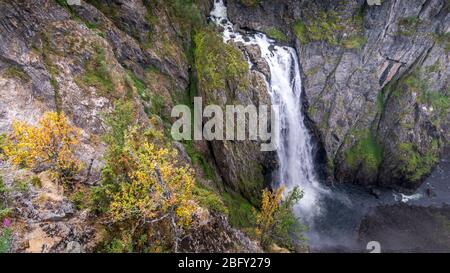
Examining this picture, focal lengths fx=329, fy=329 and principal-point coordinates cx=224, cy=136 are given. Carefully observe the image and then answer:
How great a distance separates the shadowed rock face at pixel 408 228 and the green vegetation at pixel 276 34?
71.9 feet

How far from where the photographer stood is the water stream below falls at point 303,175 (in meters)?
34.1

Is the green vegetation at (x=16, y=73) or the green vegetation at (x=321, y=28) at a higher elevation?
the green vegetation at (x=321, y=28)

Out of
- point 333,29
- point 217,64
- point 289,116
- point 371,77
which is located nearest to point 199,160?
point 217,64

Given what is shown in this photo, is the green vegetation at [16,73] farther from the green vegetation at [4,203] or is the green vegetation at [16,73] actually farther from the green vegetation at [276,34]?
the green vegetation at [276,34]

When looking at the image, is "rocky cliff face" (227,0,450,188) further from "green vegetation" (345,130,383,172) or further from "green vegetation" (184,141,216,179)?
"green vegetation" (184,141,216,179)

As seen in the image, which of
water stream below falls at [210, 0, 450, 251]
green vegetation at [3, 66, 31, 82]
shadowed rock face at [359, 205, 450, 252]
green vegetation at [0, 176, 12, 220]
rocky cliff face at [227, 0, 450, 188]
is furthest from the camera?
rocky cliff face at [227, 0, 450, 188]

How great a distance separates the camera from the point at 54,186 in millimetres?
14516

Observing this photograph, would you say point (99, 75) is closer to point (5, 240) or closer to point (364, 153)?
point (5, 240)

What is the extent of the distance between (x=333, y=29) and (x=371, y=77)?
749 cm

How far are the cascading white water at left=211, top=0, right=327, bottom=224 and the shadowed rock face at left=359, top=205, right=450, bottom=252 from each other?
231 inches

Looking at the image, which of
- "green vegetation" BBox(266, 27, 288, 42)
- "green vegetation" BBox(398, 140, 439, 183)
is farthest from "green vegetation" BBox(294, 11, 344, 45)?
"green vegetation" BBox(398, 140, 439, 183)

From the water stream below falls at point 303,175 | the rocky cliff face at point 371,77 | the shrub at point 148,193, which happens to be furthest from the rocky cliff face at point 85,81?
the rocky cliff face at point 371,77

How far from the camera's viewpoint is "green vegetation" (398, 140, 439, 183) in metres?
38.8
